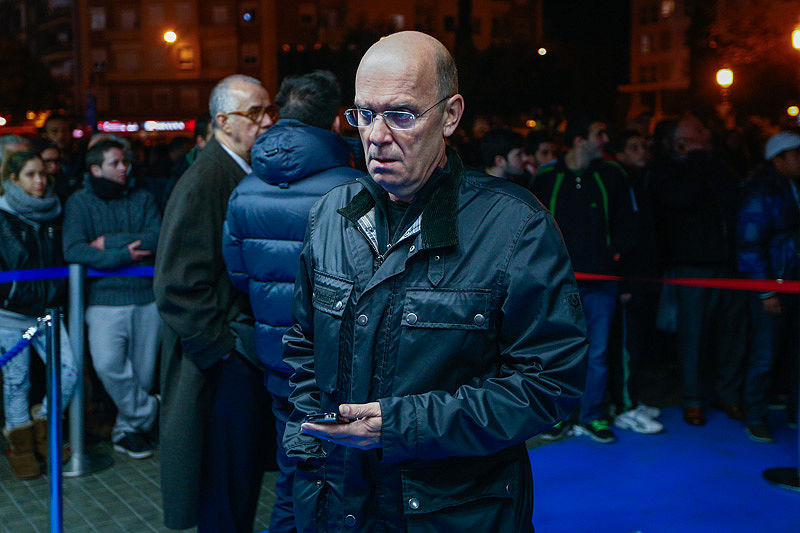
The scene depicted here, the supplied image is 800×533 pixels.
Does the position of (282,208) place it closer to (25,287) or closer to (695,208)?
(25,287)

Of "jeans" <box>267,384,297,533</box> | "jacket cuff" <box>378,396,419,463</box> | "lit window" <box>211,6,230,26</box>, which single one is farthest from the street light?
"lit window" <box>211,6,230,26</box>

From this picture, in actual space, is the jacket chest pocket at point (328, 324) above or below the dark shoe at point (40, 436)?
above

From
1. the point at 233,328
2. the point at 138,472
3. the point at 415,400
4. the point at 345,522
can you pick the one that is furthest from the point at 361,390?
the point at 138,472

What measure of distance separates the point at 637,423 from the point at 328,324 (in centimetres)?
484

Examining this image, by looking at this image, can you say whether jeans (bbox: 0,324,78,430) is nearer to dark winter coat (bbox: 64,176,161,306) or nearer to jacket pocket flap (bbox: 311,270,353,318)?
dark winter coat (bbox: 64,176,161,306)

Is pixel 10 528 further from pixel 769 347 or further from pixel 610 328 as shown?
pixel 769 347

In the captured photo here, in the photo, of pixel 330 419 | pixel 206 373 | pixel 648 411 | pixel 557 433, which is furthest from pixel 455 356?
pixel 648 411

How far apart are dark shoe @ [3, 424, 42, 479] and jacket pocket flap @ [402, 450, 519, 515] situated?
14.4 feet

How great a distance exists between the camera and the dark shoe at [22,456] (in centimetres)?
565

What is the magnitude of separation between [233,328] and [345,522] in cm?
188

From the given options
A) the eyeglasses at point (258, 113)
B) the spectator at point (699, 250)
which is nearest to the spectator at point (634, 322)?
the spectator at point (699, 250)

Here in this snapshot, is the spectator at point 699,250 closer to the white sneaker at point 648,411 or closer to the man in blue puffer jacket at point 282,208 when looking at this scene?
the white sneaker at point 648,411

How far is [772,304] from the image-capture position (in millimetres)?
6426

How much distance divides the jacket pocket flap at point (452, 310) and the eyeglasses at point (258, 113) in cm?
244
